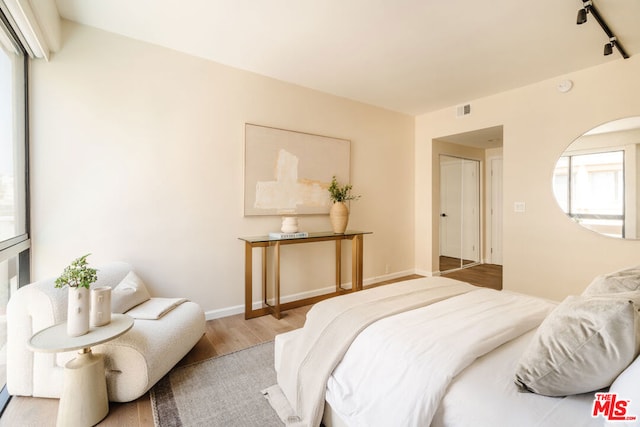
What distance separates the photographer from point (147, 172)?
2674mm

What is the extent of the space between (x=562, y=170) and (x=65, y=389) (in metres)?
4.71

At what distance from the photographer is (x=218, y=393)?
1.85 meters

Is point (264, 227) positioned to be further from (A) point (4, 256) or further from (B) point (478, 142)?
(B) point (478, 142)

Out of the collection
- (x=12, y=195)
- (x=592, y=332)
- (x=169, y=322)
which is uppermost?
(x=12, y=195)

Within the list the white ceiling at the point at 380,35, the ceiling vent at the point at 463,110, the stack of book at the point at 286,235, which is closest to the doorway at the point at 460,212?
the ceiling vent at the point at 463,110

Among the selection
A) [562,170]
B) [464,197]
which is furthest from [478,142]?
[562,170]

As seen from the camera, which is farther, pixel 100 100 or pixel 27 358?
pixel 100 100

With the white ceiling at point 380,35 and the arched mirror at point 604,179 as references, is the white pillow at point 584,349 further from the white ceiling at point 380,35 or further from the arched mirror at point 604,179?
the arched mirror at point 604,179

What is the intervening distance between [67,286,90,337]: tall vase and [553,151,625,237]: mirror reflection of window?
4.47 metres

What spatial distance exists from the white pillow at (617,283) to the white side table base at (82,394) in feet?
8.31

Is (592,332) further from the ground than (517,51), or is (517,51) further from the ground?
(517,51)

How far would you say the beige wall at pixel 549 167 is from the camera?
2963mm

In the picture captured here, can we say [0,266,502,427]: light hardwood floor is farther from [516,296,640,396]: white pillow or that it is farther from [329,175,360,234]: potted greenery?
[516,296,640,396]: white pillow

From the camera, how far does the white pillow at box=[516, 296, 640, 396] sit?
0.85 metres
